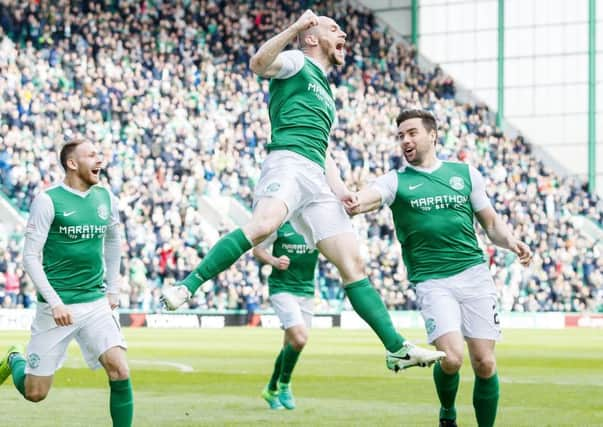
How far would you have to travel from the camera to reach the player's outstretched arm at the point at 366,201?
348 inches

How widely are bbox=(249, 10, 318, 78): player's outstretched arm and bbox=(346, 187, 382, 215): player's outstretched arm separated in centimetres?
120

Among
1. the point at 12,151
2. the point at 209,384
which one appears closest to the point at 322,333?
the point at 12,151

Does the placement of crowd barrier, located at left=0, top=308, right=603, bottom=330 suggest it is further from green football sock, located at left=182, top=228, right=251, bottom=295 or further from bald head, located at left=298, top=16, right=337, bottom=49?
green football sock, located at left=182, top=228, right=251, bottom=295

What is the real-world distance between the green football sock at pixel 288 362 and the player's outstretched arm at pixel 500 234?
3.52m

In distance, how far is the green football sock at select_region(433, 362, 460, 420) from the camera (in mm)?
9078

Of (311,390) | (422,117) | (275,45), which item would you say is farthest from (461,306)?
(311,390)

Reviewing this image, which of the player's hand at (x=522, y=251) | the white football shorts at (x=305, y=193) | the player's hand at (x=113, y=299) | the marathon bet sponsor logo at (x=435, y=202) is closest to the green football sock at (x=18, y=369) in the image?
the player's hand at (x=113, y=299)

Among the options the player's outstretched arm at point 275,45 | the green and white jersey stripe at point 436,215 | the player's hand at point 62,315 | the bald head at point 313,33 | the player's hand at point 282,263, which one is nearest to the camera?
the player's outstretched arm at point 275,45

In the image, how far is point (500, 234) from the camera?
30.6ft

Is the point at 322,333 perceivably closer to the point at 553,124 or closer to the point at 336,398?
the point at 336,398

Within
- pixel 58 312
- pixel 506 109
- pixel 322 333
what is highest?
pixel 506 109

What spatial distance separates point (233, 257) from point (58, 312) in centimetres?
135

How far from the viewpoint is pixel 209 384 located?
1474 centimetres

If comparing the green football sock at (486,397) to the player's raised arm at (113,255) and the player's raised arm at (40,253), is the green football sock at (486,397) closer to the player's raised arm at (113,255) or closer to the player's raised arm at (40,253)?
the player's raised arm at (113,255)
